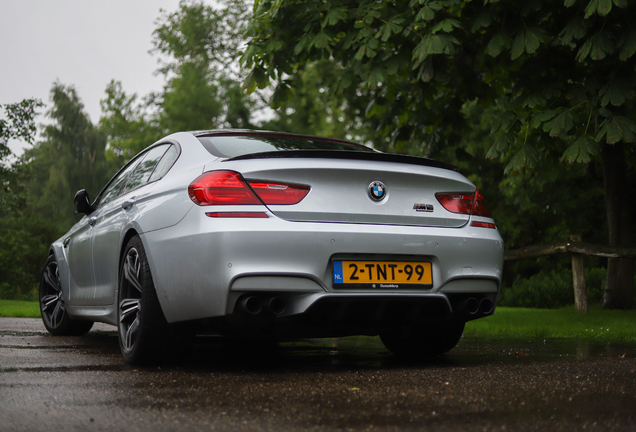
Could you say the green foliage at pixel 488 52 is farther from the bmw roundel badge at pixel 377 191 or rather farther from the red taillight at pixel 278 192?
the red taillight at pixel 278 192

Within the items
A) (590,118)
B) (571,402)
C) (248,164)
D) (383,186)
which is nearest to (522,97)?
(590,118)

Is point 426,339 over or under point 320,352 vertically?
over

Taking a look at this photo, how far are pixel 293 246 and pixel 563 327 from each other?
4960mm

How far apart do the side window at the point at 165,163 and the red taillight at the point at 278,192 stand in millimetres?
992

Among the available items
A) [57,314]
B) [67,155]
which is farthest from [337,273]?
[67,155]

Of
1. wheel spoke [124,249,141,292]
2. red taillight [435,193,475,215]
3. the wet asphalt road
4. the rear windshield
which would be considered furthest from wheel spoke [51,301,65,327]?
red taillight [435,193,475,215]

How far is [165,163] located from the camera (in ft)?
15.9

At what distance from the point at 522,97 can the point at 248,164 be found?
5168mm

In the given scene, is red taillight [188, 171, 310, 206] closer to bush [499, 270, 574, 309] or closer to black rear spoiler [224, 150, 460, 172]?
black rear spoiler [224, 150, 460, 172]

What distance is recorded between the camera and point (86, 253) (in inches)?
229

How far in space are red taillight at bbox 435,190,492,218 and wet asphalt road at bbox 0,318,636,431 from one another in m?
0.95

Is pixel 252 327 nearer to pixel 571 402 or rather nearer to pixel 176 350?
pixel 176 350

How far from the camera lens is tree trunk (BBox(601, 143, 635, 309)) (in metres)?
10.9

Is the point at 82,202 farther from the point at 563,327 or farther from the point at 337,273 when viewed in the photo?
the point at 563,327
